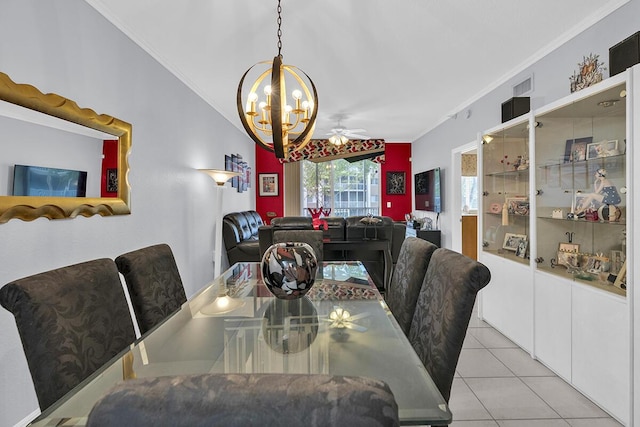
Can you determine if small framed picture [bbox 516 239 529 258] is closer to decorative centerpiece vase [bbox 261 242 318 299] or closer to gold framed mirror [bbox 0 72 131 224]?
decorative centerpiece vase [bbox 261 242 318 299]

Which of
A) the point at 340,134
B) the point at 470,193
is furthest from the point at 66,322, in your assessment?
the point at 470,193

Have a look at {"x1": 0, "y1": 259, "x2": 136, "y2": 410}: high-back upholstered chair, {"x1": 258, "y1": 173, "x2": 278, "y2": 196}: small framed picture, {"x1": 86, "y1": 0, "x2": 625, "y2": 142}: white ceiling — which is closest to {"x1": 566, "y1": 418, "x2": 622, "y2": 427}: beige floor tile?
{"x1": 0, "y1": 259, "x2": 136, "y2": 410}: high-back upholstered chair

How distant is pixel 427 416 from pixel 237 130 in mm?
6392

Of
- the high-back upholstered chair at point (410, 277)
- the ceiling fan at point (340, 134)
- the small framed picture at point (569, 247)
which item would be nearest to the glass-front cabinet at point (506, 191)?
the small framed picture at point (569, 247)

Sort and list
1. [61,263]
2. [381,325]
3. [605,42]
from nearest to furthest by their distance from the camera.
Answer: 1. [381,325]
2. [61,263]
3. [605,42]

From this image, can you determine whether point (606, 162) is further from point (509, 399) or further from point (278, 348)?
point (278, 348)

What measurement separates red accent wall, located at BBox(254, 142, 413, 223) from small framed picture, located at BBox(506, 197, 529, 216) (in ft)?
16.5

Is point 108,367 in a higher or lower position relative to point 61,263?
lower

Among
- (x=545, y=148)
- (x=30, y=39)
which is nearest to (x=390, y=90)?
(x=545, y=148)

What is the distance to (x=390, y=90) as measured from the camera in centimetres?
451

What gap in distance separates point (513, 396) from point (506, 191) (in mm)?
1800

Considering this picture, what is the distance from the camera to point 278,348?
3.79 ft

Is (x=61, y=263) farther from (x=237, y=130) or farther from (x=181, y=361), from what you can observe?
(x=237, y=130)

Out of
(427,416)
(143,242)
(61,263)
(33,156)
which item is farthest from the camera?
(143,242)
